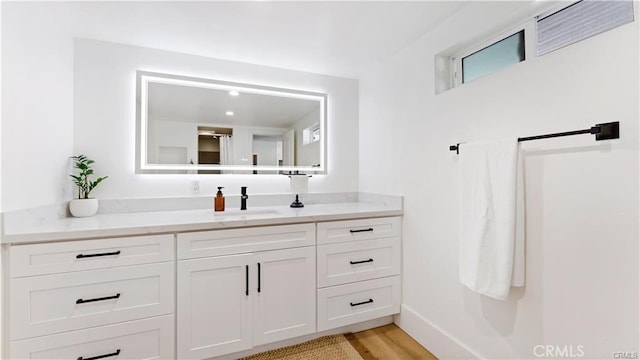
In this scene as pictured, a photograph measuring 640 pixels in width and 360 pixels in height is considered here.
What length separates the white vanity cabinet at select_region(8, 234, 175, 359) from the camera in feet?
4.38

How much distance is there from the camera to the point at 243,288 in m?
1.74

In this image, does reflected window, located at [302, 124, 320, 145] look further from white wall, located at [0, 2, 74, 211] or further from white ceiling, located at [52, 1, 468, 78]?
white wall, located at [0, 2, 74, 211]

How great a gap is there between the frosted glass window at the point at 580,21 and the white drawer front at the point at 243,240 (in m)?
1.62

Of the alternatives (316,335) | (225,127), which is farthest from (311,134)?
(316,335)

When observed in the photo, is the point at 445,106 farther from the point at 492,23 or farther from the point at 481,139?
the point at 492,23

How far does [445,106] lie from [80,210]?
2.48 metres

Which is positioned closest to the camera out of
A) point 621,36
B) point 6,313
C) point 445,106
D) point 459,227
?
point 621,36

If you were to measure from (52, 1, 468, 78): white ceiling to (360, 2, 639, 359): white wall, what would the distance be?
0.85ft

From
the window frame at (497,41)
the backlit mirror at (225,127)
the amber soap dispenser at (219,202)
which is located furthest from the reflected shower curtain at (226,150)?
the window frame at (497,41)

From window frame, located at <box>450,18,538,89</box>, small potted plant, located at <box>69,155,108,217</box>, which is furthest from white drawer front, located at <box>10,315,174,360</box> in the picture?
window frame, located at <box>450,18,538,89</box>

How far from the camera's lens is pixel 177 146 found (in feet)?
7.41

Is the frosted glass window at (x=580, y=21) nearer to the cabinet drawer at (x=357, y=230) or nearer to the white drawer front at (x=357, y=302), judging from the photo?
the cabinet drawer at (x=357, y=230)

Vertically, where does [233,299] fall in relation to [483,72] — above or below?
below

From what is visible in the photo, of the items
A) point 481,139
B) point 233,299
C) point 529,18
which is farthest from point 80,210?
point 529,18
